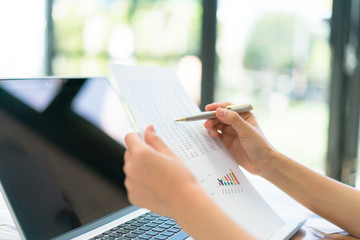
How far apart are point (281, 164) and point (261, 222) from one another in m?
0.15

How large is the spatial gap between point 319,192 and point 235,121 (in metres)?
0.22

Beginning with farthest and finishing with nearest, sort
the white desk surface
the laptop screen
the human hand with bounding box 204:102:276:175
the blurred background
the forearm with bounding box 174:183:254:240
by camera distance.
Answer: the blurred background → the human hand with bounding box 204:102:276:175 → the white desk surface → the laptop screen → the forearm with bounding box 174:183:254:240

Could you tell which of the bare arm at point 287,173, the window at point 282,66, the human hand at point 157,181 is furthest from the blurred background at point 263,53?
the human hand at point 157,181

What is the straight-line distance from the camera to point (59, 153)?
66 cm

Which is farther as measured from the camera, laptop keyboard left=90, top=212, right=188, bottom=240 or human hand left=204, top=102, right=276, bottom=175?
human hand left=204, top=102, right=276, bottom=175

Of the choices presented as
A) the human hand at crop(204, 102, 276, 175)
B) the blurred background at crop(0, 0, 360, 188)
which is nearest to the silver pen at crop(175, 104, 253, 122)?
the human hand at crop(204, 102, 276, 175)

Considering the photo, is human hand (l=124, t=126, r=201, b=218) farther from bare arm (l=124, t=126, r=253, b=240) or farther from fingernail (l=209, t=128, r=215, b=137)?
fingernail (l=209, t=128, r=215, b=137)

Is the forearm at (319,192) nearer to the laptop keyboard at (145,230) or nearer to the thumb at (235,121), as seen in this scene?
the thumb at (235,121)

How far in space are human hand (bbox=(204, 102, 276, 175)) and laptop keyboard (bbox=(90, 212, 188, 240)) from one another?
224 millimetres

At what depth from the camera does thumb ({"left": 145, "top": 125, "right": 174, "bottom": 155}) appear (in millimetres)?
557

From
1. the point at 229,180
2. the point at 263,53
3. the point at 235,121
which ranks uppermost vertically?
the point at 263,53

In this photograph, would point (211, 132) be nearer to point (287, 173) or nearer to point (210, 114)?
point (210, 114)

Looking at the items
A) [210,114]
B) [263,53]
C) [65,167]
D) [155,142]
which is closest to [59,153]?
[65,167]

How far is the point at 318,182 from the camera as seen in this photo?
785mm
